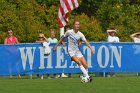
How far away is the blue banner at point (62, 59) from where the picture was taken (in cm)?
2333

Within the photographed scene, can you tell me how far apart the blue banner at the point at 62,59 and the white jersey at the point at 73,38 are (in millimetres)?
3413

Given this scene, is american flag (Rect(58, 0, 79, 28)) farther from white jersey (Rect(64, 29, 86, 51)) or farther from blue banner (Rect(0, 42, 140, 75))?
white jersey (Rect(64, 29, 86, 51))

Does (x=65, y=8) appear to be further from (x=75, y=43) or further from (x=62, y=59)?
(x=75, y=43)

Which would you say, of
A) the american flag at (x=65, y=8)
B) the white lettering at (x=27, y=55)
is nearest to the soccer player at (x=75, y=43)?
the white lettering at (x=27, y=55)

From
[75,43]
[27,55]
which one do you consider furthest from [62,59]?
[75,43]

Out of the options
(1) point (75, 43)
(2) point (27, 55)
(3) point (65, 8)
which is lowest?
(2) point (27, 55)

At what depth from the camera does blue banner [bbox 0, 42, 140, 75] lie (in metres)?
23.3

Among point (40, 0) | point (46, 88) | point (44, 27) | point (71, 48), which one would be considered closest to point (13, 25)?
point (44, 27)

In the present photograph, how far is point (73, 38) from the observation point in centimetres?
2030

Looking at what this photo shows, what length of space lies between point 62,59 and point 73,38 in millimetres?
3710

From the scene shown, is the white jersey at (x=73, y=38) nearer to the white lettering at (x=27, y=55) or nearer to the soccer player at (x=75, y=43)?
the soccer player at (x=75, y=43)

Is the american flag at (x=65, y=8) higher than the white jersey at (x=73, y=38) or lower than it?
higher

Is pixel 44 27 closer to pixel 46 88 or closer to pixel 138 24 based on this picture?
pixel 138 24

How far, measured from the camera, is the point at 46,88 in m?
17.1
